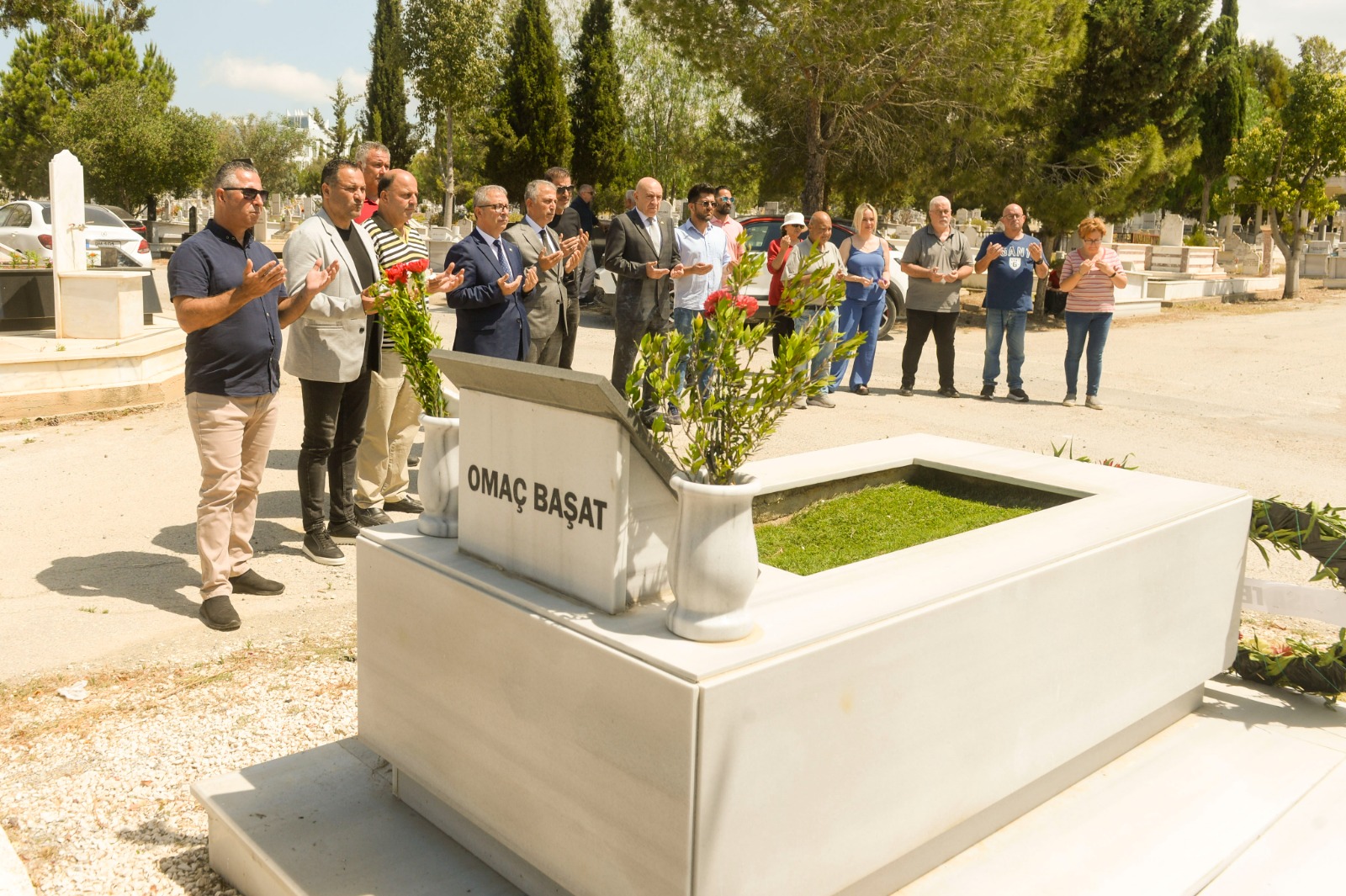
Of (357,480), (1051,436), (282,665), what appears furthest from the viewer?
(1051,436)

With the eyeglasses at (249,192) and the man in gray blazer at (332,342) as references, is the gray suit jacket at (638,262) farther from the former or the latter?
the eyeglasses at (249,192)

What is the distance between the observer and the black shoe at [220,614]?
4.74 m

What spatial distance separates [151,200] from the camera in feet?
137

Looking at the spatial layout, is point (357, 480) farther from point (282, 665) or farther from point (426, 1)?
point (426, 1)

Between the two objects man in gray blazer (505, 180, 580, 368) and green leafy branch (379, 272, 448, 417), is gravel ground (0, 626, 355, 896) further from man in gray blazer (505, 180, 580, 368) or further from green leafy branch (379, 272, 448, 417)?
man in gray blazer (505, 180, 580, 368)

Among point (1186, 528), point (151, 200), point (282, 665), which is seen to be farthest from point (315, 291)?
point (151, 200)

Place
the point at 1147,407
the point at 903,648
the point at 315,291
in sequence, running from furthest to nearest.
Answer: the point at 1147,407 → the point at 315,291 → the point at 903,648

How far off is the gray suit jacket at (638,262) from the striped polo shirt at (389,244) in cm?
229

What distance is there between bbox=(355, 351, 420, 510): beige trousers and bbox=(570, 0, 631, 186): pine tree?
3269 centimetres

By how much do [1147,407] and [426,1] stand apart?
34.7 metres

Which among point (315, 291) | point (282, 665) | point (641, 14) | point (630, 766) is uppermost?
point (641, 14)

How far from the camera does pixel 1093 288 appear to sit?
10.9 metres

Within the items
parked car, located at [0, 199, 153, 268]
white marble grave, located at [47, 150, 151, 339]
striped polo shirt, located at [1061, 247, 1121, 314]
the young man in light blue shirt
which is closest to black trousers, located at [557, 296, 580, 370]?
the young man in light blue shirt

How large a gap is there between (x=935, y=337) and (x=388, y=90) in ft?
134
